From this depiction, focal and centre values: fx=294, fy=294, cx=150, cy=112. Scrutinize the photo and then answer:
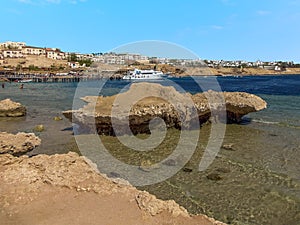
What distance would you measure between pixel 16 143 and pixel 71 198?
500 cm

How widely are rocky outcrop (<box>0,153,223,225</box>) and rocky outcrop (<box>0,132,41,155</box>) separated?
1.79m

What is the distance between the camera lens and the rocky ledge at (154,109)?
732 inches

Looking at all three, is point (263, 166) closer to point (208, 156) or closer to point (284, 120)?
point (208, 156)

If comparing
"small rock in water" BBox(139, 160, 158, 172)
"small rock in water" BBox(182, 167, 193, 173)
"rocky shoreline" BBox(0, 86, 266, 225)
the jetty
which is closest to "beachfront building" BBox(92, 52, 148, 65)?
the jetty

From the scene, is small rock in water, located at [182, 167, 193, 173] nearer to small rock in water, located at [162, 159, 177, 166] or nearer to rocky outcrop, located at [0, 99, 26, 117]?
small rock in water, located at [162, 159, 177, 166]

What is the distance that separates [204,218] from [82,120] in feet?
44.0

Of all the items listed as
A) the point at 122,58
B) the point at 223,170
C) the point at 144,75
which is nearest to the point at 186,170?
the point at 223,170

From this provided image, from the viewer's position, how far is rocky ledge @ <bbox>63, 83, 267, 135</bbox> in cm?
1859

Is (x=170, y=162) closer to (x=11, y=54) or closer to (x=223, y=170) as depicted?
(x=223, y=170)

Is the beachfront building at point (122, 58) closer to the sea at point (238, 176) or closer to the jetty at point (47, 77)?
the jetty at point (47, 77)

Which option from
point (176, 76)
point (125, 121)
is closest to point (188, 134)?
point (125, 121)

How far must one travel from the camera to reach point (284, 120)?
1036 inches

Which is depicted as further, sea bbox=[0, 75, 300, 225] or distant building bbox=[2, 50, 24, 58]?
distant building bbox=[2, 50, 24, 58]

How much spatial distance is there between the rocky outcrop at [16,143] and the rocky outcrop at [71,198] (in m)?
1.79
